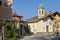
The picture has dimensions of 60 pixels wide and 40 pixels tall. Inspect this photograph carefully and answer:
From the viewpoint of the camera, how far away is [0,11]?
131ft

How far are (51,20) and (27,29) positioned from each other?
14378 mm

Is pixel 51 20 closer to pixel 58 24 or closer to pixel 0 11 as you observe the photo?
pixel 58 24

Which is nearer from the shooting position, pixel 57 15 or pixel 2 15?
pixel 2 15

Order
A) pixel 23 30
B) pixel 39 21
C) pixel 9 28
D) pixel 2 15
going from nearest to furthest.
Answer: pixel 9 28 < pixel 2 15 < pixel 23 30 < pixel 39 21

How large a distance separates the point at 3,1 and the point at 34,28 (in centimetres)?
2211

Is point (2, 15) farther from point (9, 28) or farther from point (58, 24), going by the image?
point (58, 24)

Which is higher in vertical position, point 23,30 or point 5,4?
point 5,4

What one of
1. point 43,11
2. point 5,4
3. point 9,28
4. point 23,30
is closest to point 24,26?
point 23,30

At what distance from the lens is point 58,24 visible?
62.5 m

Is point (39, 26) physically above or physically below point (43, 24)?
below

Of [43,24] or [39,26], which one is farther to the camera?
[39,26]

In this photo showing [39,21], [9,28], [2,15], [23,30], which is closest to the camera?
[9,28]

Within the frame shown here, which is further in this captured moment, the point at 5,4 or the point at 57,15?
the point at 57,15

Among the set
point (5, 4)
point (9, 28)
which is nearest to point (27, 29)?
point (5, 4)
